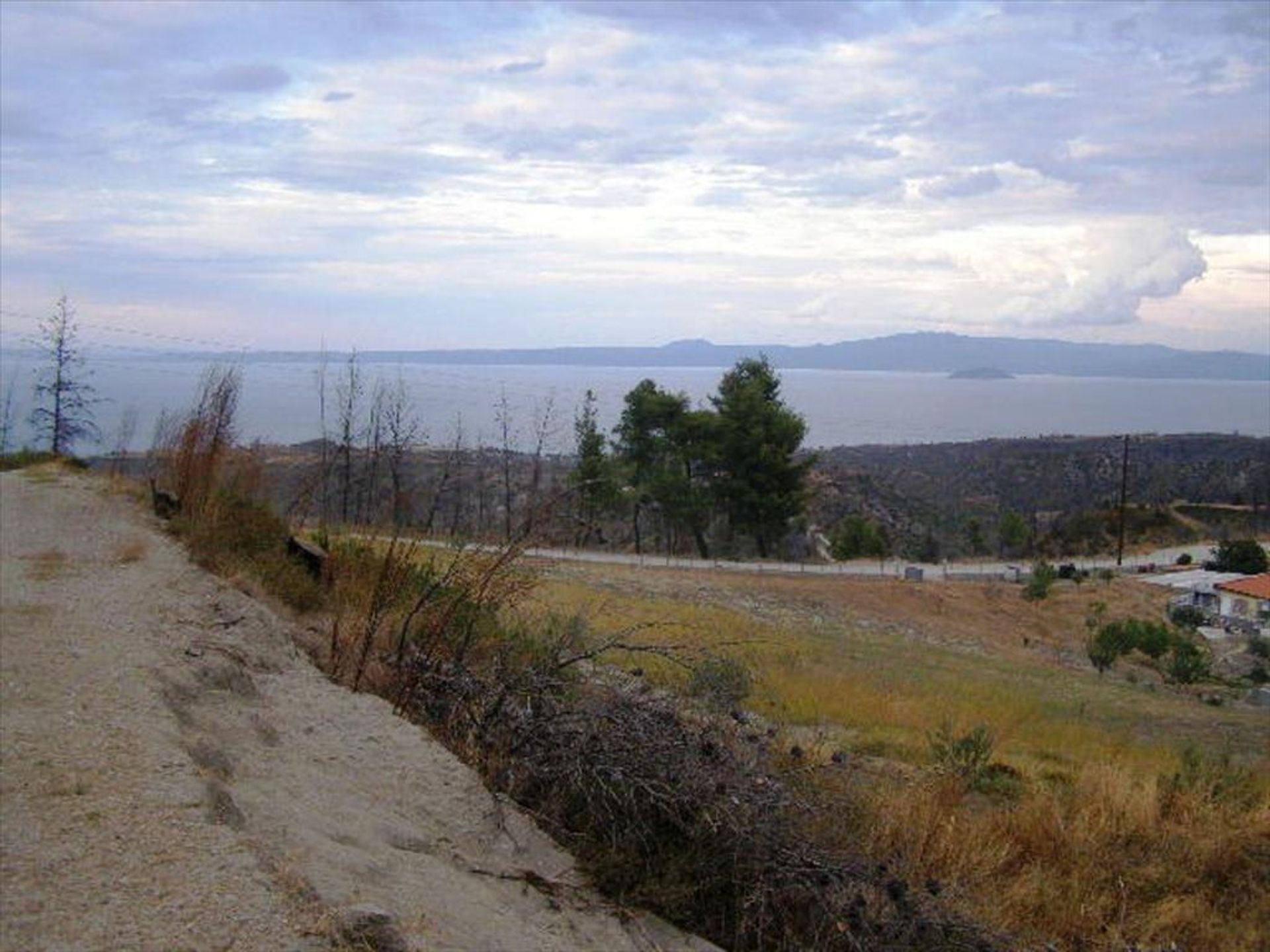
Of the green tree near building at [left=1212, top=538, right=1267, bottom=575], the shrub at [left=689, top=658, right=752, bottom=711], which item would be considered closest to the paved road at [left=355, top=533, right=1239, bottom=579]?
the green tree near building at [left=1212, top=538, right=1267, bottom=575]

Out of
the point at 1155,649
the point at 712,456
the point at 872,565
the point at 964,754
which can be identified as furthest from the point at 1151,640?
the point at 964,754

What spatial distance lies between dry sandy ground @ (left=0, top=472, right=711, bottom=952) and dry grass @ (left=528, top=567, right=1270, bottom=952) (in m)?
1.89

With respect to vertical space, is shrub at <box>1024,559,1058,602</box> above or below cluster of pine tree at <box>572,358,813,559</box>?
below

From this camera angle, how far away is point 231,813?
4438 mm

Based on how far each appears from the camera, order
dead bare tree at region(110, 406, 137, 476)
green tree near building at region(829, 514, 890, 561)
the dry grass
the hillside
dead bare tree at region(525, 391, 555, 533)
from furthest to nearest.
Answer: the hillside, green tree near building at region(829, 514, 890, 561), dead bare tree at region(525, 391, 555, 533), dead bare tree at region(110, 406, 137, 476), the dry grass

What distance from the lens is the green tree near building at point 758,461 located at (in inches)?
1900

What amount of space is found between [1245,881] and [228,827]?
6.87 metres

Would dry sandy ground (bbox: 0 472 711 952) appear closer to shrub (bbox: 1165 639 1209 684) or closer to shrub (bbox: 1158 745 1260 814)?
shrub (bbox: 1158 745 1260 814)

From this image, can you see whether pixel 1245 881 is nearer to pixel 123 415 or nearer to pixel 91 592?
pixel 91 592

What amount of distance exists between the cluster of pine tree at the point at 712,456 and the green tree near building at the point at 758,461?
39 millimetres

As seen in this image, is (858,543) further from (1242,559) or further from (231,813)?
(231,813)

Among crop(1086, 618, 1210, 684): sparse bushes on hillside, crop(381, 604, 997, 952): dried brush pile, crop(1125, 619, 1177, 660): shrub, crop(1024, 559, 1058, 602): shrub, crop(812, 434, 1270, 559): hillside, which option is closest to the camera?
crop(381, 604, 997, 952): dried brush pile

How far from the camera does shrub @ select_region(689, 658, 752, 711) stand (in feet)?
23.4

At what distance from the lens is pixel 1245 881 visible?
8109mm
